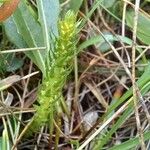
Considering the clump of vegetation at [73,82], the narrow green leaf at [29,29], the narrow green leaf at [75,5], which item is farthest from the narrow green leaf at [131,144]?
the narrow green leaf at [75,5]

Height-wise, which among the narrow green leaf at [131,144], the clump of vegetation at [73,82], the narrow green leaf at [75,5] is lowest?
the narrow green leaf at [131,144]

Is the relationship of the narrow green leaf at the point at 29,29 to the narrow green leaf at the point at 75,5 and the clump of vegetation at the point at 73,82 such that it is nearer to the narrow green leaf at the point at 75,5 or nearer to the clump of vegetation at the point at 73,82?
the clump of vegetation at the point at 73,82

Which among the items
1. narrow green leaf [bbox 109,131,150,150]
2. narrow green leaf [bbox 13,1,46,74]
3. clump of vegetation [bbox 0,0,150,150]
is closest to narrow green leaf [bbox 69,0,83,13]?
clump of vegetation [bbox 0,0,150,150]

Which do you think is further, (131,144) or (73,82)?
(73,82)

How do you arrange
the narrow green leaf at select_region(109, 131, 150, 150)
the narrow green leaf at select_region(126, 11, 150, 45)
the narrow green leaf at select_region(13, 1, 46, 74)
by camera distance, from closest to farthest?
1. the narrow green leaf at select_region(109, 131, 150, 150)
2. the narrow green leaf at select_region(13, 1, 46, 74)
3. the narrow green leaf at select_region(126, 11, 150, 45)

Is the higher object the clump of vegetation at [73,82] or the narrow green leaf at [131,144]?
the clump of vegetation at [73,82]

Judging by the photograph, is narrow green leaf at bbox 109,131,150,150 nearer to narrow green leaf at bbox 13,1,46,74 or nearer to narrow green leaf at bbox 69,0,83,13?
narrow green leaf at bbox 13,1,46,74

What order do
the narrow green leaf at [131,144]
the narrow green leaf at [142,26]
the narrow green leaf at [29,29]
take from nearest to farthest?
the narrow green leaf at [131,144]
the narrow green leaf at [29,29]
the narrow green leaf at [142,26]

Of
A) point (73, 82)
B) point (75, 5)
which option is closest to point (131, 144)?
point (73, 82)

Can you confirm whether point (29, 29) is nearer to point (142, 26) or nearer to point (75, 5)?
point (75, 5)

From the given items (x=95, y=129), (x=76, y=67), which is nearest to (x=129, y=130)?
(x=95, y=129)

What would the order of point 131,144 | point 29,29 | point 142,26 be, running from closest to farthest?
1. point 131,144
2. point 29,29
3. point 142,26

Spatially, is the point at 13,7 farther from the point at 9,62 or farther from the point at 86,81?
the point at 86,81

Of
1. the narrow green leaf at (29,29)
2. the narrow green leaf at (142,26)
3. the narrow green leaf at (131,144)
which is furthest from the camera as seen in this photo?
the narrow green leaf at (142,26)
